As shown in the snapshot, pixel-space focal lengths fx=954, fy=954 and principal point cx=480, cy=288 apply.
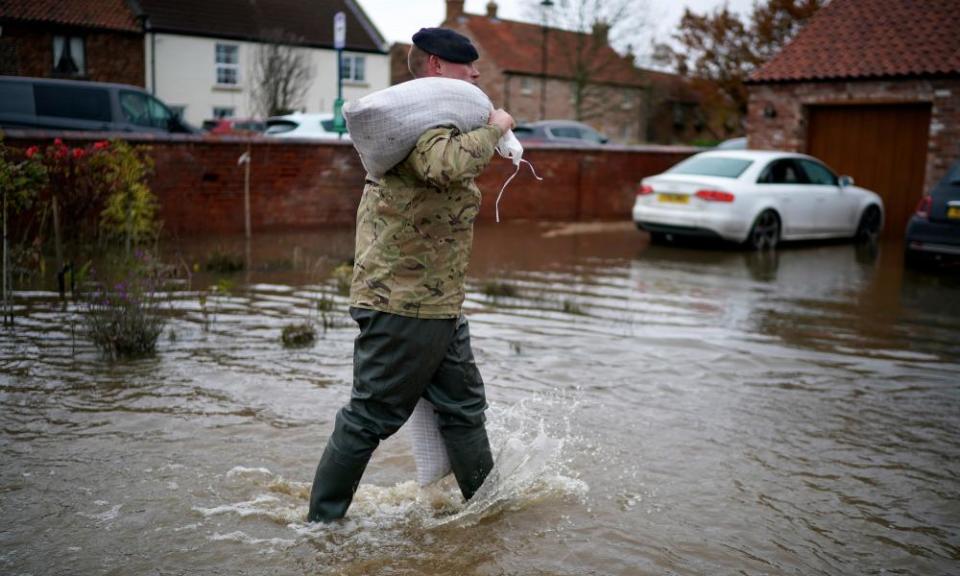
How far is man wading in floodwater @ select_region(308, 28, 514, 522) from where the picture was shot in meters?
3.42

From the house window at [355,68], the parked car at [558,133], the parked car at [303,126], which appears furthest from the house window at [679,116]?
the parked car at [303,126]

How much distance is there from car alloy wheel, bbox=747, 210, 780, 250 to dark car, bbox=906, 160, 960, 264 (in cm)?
208

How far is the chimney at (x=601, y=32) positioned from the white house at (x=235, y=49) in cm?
965

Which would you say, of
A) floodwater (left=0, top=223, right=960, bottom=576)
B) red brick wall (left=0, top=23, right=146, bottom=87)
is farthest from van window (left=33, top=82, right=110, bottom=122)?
red brick wall (left=0, top=23, right=146, bottom=87)

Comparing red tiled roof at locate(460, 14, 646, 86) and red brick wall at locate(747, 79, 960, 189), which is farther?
red tiled roof at locate(460, 14, 646, 86)

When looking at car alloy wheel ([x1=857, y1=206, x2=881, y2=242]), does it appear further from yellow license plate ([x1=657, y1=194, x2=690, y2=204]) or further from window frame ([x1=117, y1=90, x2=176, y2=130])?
window frame ([x1=117, y1=90, x2=176, y2=130])

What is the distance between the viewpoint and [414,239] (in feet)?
11.3

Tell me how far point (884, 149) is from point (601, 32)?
2702cm

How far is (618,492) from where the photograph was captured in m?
4.32

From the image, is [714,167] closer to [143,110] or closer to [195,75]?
[143,110]

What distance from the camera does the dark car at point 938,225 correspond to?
12.1 m

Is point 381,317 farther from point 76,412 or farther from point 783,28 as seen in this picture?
point 783,28

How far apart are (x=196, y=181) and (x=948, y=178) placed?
10.0 m

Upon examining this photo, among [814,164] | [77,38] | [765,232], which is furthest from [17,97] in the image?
[77,38]
